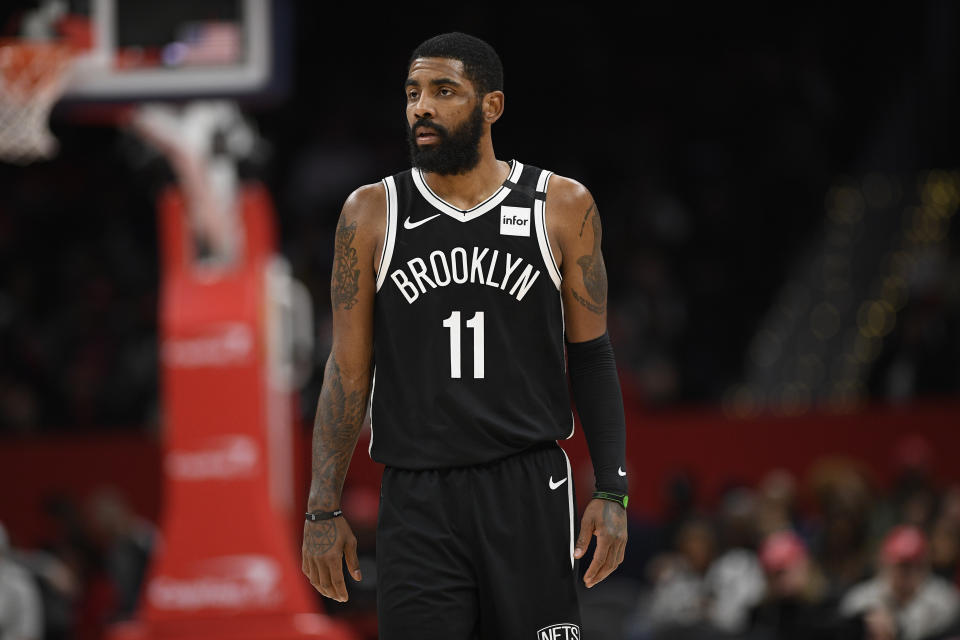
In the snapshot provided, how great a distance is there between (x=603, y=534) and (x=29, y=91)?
6.01m

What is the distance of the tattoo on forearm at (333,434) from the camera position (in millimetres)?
4086

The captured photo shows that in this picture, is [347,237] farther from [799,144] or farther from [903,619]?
[799,144]

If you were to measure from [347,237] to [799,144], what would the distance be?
546 inches

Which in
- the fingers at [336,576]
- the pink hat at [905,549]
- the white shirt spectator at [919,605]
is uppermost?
the fingers at [336,576]

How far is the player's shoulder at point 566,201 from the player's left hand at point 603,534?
0.78 m

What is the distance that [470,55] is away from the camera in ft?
13.3

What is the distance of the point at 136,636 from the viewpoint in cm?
990

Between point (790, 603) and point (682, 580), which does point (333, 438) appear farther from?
point (682, 580)

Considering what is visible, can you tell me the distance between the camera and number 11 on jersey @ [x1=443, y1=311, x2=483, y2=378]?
404 centimetres

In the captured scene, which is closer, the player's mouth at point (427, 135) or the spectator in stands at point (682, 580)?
the player's mouth at point (427, 135)

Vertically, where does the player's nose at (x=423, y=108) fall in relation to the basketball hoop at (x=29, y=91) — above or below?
below

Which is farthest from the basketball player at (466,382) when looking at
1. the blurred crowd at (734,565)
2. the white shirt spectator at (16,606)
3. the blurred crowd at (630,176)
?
the blurred crowd at (630,176)

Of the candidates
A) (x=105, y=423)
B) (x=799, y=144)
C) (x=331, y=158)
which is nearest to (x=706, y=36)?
(x=799, y=144)

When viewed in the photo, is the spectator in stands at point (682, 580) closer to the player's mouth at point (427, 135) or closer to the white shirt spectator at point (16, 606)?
the white shirt spectator at point (16, 606)
